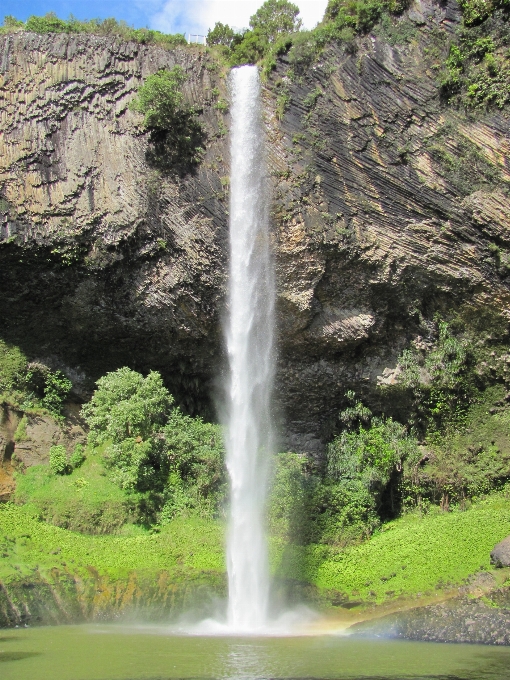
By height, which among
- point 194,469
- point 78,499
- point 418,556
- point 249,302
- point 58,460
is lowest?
point 418,556

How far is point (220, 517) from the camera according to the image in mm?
19281

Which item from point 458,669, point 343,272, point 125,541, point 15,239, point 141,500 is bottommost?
point 458,669

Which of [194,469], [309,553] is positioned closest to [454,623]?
[309,553]

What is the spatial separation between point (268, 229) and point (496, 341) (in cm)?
765

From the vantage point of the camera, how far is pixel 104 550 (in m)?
16.8

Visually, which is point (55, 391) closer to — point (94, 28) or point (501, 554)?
point (94, 28)

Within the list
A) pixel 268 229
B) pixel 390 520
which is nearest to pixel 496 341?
pixel 390 520

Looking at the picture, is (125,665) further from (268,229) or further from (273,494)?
(268,229)

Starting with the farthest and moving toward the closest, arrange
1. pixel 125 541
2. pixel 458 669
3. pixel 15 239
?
pixel 15 239 < pixel 125 541 < pixel 458 669

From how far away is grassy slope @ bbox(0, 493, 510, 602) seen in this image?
14.8m

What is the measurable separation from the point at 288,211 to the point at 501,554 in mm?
10978

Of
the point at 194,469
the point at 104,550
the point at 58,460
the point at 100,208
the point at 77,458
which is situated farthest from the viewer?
the point at 77,458

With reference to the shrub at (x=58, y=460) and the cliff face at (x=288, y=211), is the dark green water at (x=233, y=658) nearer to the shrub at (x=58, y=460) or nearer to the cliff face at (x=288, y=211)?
the shrub at (x=58, y=460)

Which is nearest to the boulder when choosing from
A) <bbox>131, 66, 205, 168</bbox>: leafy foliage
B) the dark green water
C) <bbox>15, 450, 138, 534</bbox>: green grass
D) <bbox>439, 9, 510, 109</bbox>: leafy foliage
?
the dark green water
